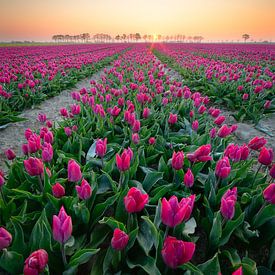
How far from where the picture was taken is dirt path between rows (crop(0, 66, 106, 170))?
16.5 feet

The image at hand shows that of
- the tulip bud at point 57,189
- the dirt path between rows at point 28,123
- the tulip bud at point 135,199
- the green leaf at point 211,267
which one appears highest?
the tulip bud at point 135,199

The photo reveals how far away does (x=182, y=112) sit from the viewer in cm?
507

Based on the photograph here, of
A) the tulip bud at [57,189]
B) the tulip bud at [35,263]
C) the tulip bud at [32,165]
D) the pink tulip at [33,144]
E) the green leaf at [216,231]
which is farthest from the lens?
the pink tulip at [33,144]

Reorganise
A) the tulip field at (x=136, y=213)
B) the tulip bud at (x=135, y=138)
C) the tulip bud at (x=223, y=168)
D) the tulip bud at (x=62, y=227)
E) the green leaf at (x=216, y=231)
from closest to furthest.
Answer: the tulip bud at (x=62, y=227), the tulip field at (x=136, y=213), the green leaf at (x=216, y=231), the tulip bud at (x=223, y=168), the tulip bud at (x=135, y=138)

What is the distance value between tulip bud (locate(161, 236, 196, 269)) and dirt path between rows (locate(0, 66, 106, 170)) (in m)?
3.64

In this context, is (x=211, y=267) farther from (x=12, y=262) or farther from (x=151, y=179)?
(x=12, y=262)

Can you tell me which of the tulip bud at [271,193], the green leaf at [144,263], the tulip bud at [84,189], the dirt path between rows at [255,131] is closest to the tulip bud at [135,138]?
the tulip bud at [84,189]

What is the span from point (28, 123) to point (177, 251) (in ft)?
19.6

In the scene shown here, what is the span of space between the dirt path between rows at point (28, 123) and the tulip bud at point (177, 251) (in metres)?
3.64

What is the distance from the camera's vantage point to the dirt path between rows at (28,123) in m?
5.03

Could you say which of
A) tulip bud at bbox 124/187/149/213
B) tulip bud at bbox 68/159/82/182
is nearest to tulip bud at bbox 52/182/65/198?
tulip bud at bbox 68/159/82/182

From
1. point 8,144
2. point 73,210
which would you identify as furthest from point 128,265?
point 8,144

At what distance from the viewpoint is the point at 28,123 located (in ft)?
20.8

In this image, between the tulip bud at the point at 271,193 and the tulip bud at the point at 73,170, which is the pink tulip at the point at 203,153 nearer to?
the tulip bud at the point at 271,193
